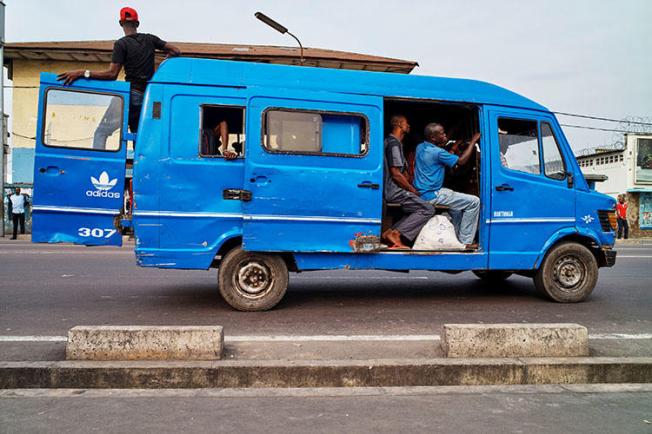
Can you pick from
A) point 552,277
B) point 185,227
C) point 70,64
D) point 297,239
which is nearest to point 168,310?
point 185,227

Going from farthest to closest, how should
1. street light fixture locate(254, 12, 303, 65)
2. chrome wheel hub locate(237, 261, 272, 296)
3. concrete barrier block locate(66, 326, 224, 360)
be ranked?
street light fixture locate(254, 12, 303, 65), chrome wheel hub locate(237, 261, 272, 296), concrete barrier block locate(66, 326, 224, 360)

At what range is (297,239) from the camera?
230 inches

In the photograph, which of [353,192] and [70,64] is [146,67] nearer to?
[353,192]

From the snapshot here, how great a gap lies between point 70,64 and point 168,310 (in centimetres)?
2467

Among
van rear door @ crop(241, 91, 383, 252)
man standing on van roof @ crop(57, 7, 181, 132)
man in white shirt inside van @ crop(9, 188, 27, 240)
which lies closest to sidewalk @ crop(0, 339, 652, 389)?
van rear door @ crop(241, 91, 383, 252)

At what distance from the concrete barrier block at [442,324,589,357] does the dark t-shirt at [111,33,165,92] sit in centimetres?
467

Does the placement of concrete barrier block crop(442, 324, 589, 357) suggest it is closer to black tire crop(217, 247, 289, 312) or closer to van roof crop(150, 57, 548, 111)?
black tire crop(217, 247, 289, 312)

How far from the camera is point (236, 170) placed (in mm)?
5734

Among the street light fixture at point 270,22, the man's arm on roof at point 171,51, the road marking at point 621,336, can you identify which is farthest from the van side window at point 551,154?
the street light fixture at point 270,22

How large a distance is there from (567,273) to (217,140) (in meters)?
4.97

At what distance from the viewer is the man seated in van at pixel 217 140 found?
5727 mm

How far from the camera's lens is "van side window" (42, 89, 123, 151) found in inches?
224

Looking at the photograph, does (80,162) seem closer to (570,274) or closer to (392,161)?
(392,161)

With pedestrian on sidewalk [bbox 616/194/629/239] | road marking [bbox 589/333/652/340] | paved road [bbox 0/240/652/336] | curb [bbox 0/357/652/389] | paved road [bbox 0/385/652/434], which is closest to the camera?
paved road [bbox 0/385/652/434]
